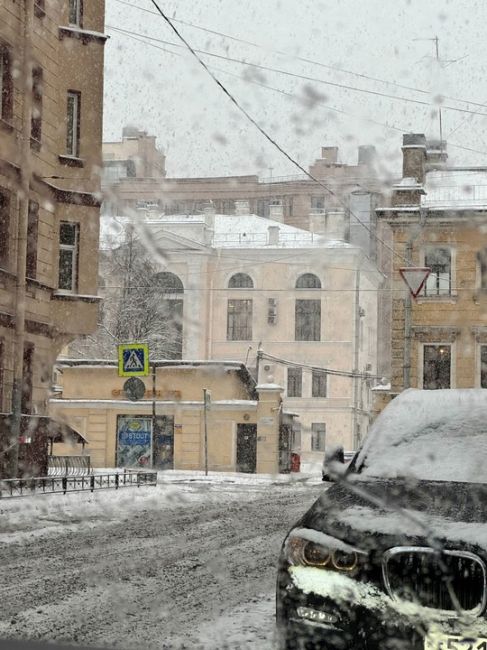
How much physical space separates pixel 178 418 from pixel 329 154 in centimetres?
4621

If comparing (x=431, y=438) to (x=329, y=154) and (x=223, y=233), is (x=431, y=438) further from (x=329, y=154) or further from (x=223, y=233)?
(x=329, y=154)

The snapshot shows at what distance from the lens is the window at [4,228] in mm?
21781

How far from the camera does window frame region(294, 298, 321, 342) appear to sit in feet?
201

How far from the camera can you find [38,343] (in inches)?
918

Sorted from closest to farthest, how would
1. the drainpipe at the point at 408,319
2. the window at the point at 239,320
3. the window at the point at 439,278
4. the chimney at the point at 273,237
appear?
the drainpipe at the point at 408,319 → the window at the point at 439,278 → the window at the point at 239,320 → the chimney at the point at 273,237

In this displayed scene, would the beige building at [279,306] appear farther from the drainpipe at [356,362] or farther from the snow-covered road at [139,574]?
the snow-covered road at [139,574]

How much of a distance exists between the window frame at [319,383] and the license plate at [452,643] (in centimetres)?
5283

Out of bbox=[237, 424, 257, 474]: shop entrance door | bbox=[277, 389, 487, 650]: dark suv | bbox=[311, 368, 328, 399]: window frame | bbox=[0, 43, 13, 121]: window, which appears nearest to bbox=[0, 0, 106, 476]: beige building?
bbox=[0, 43, 13, 121]: window

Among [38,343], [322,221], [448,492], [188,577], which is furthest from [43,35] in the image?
[322,221]

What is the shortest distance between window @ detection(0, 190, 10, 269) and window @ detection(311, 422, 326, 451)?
35280mm

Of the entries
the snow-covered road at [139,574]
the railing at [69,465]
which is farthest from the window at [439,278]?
the snow-covered road at [139,574]

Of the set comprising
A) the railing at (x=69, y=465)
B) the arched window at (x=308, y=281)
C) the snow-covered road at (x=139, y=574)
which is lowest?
the railing at (x=69, y=465)

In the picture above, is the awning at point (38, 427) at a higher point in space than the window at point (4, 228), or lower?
lower

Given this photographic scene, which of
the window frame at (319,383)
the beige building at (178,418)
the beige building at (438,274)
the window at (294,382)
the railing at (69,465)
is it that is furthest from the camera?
the window at (294,382)
